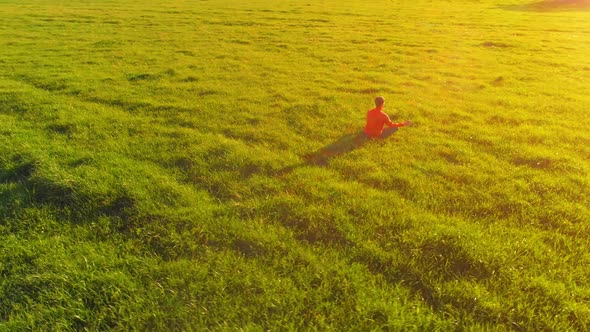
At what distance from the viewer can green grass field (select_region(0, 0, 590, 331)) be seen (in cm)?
293

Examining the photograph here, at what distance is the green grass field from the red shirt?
0.92 ft

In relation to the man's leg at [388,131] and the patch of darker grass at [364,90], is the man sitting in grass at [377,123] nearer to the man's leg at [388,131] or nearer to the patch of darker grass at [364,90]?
the man's leg at [388,131]

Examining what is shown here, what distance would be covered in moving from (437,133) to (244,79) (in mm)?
5794

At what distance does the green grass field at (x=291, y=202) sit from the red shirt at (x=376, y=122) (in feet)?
0.92

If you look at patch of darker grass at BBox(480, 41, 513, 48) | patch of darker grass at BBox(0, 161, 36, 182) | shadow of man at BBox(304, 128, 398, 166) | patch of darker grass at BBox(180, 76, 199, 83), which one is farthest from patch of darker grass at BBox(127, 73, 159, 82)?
patch of darker grass at BBox(480, 41, 513, 48)

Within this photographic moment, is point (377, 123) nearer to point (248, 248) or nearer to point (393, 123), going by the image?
point (393, 123)

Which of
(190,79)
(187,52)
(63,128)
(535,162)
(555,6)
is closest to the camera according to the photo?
(535,162)

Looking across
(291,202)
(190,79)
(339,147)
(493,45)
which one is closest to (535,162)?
(339,147)

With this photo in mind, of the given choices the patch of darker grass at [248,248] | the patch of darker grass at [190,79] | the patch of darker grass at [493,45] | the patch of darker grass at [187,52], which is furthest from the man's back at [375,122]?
the patch of darker grass at [493,45]

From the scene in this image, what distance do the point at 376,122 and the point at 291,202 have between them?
2.57 m

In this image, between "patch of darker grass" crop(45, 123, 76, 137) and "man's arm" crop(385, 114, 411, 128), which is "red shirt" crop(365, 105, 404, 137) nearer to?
"man's arm" crop(385, 114, 411, 128)

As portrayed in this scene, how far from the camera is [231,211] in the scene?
13.4 feet

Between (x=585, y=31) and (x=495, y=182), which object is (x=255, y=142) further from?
(x=585, y=31)

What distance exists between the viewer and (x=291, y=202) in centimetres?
421
